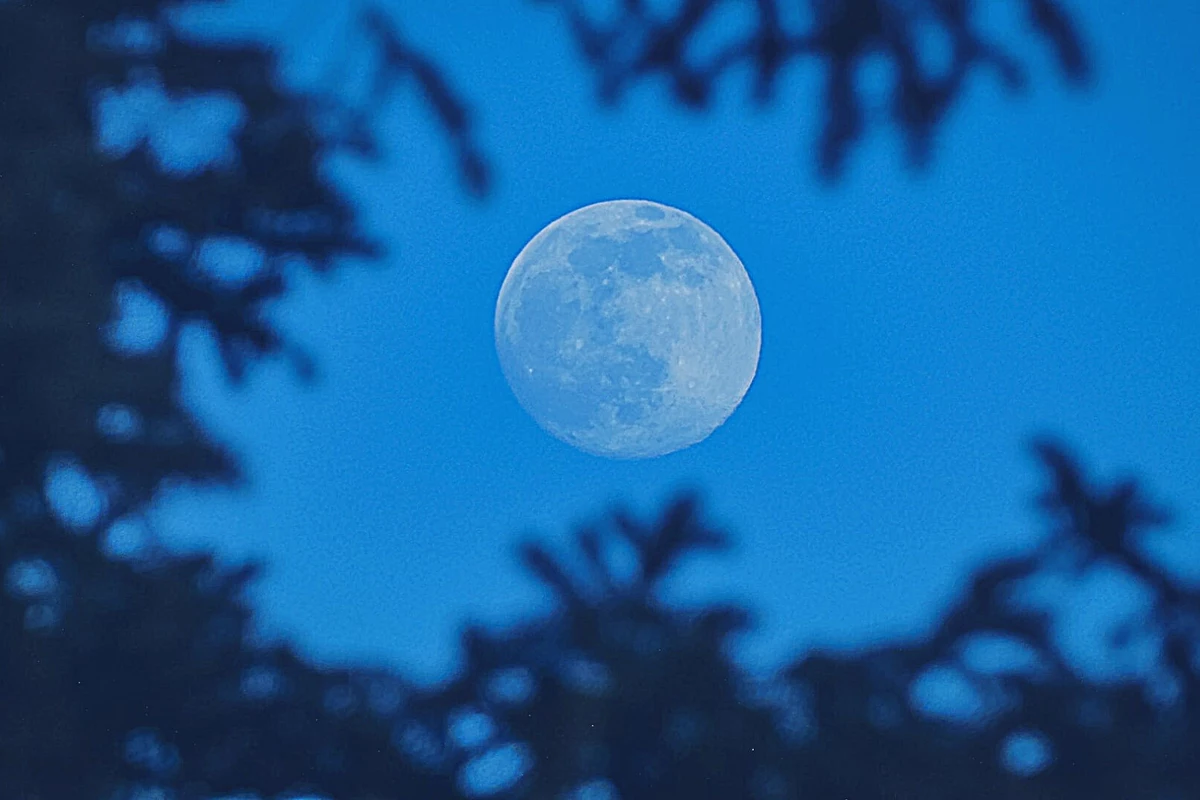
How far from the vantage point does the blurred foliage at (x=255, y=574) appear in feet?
5.17

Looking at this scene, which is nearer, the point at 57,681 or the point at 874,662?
the point at 57,681

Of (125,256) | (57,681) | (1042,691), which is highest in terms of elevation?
(125,256)

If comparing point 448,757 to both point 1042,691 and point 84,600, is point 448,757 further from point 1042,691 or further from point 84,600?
point 1042,691

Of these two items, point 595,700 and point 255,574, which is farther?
point 595,700

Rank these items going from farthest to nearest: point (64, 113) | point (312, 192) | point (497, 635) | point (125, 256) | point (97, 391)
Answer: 1. point (497, 635)
2. point (312, 192)
3. point (125, 256)
4. point (64, 113)
5. point (97, 391)

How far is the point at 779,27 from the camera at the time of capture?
6.00 ft

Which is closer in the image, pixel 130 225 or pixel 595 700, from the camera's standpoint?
pixel 130 225

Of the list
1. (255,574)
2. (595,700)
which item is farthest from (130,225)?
(595,700)

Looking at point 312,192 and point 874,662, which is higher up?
point 312,192

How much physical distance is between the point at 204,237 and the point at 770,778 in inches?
61.6

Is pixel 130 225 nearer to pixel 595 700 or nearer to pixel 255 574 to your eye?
pixel 255 574

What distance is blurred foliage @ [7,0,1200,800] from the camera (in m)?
1.58

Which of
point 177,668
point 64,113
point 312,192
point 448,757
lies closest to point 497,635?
point 448,757

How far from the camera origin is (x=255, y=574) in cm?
183
